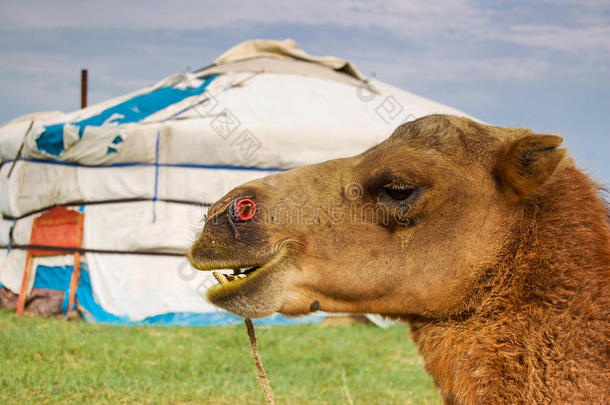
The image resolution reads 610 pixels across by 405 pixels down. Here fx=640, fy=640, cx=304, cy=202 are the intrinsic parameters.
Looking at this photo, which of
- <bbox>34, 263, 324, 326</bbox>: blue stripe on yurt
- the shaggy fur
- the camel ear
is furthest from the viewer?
<bbox>34, 263, 324, 326</bbox>: blue stripe on yurt

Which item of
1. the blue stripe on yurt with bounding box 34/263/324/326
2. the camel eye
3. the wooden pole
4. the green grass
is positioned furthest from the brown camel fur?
the wooden pole

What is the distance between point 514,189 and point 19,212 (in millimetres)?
7535

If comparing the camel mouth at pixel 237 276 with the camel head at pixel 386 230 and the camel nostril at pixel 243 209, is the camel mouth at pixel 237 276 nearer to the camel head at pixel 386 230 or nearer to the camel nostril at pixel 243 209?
the camel head at pixel 386 230

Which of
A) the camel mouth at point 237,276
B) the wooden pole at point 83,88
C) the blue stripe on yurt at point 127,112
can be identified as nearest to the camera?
the camel mouth at point 237,276

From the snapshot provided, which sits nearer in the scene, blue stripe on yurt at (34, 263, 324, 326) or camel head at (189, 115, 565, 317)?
camel head at (189, 115, 565, 317)

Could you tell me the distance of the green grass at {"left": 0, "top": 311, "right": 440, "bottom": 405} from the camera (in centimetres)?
404

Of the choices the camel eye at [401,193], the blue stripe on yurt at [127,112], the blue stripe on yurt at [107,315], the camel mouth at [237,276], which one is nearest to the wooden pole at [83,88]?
the blue stripe on yurt at [127,112]

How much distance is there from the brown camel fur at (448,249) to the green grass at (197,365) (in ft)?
7.58

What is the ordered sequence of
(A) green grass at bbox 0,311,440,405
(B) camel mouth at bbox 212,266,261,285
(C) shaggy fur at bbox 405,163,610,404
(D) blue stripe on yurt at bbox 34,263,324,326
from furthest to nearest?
1. (D) blue stripe on yurt at bbox 34,263,324,326
2. (A) green grass at bbox 0,311,440,405
3. (B) camel mouth at bbox 212,266,261,285
4. (C) shaggy fur at bbox 405,163,610,404

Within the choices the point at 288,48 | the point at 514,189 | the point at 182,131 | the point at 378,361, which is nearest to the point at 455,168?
the point at 514,189

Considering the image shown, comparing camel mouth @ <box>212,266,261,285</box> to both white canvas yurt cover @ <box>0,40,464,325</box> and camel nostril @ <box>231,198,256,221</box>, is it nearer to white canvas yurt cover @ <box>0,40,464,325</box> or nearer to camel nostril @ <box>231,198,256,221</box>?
camel nostril @ <box>231,198,256,221</box>

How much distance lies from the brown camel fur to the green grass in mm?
2312

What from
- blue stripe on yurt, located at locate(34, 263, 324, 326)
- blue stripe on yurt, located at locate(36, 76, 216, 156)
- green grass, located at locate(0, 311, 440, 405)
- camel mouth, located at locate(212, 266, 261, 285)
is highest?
camel mouth, located at locate(212, 266, 261, 285)

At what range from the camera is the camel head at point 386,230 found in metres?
1.88
